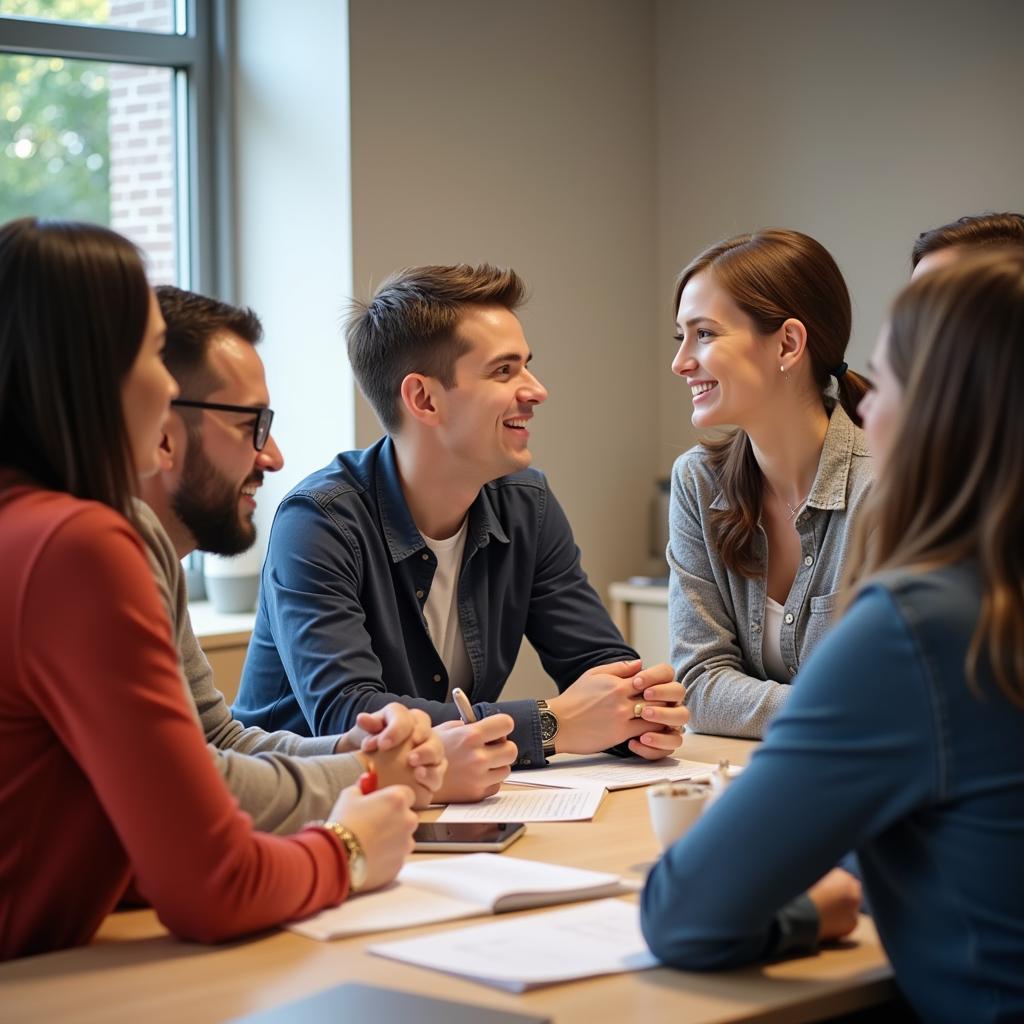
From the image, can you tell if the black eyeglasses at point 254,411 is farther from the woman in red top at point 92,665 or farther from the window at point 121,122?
the window at point 121,122

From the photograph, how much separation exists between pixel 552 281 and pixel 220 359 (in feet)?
8.67

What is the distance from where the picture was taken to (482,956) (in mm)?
1293

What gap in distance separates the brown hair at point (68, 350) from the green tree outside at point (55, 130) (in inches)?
111

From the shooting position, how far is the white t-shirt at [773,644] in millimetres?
2574

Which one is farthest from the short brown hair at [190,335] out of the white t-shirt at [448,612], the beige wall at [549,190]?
the beige wall at [549,190]

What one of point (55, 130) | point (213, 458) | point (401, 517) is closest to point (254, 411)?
point (213, 458)

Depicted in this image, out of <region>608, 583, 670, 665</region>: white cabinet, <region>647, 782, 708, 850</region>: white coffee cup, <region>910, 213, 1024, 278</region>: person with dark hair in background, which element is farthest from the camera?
<region>608, 583, 670, 665</region>: white cabinet

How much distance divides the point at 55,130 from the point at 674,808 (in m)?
3.30

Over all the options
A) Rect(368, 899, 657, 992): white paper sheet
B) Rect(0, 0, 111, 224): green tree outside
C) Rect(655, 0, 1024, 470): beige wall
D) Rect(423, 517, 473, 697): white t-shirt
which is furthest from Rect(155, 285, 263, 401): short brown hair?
Rect(655, 0, 1024, 470): beige wall

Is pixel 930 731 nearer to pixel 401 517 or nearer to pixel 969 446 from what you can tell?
pixel 969 446

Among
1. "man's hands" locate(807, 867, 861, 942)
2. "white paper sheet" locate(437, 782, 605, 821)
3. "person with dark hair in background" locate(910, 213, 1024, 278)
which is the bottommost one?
"white paper sheet" locate(437, 782, 605, 821)

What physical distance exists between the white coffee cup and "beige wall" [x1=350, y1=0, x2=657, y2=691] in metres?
2.61

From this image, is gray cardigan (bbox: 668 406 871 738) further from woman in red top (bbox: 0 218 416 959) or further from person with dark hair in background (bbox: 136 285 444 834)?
woman in red top (bbox: 0 218 416 959)

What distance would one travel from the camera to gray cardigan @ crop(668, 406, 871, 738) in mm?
2484
